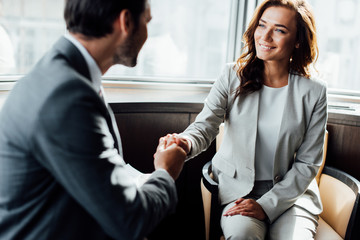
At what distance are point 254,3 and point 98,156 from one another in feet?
7.74

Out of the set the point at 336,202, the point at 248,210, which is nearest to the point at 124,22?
the point at 248,210

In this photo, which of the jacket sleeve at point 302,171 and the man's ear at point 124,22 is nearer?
the man's ear at point 124,22

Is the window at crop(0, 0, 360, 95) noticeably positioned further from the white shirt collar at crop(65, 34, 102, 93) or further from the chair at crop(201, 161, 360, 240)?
the white shirt collar at crop(65, 34, 102, 93)

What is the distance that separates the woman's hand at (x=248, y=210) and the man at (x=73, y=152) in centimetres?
75

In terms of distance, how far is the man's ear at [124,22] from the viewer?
3.58 ft

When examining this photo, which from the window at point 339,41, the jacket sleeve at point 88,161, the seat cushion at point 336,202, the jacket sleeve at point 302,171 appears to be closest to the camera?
the jacket sleeve at point 88,161

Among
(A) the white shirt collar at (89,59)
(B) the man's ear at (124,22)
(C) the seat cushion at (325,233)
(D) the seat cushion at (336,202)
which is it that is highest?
(B) the man's ear at (124,22)

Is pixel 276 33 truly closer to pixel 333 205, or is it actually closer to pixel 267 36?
pixel 267 36

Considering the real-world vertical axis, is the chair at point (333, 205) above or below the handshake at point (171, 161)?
below

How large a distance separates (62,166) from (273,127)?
131 centimetres

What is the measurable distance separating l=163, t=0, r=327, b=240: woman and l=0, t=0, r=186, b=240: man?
83cm

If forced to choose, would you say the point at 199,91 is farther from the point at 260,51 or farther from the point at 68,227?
the point at 68,227

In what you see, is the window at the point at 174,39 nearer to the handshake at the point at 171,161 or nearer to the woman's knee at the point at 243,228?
the woman's knee at the point at 243,228

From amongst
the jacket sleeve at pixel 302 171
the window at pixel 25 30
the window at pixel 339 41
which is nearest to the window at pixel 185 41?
the window at pixel 25 30
